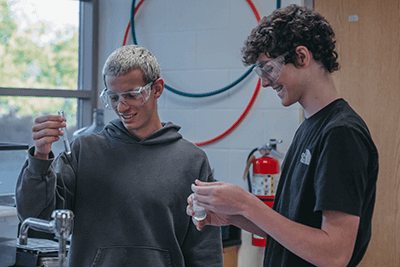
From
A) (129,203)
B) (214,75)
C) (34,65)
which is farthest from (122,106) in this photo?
(34,65)

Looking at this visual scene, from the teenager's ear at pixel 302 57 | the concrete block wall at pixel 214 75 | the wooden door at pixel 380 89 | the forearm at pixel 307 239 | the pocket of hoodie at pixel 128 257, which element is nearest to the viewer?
the forearm at pixel 307 239

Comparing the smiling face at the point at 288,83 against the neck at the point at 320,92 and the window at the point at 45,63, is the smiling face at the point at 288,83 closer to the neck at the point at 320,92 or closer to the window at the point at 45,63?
the neck at the point at 320,92

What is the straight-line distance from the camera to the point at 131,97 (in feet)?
4.78

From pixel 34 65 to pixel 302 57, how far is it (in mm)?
2306

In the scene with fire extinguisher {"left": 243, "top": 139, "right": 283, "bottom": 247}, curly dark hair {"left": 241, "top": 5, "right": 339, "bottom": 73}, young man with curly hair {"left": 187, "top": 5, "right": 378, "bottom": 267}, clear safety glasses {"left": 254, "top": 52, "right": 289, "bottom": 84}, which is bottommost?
fire extinguisher {"left": 243, "top": 139, "right": 283, "bottom": 247}

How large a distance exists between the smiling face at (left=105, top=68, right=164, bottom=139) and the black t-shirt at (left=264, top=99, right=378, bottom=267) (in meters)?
0.57

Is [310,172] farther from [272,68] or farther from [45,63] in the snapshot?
[45,63]

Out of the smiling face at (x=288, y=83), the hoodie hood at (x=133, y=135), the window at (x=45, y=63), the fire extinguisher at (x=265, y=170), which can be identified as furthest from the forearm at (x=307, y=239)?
the window at (x=45, y=63)

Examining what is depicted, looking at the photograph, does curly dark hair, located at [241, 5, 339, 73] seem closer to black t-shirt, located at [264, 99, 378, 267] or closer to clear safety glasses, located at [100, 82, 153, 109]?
black t-shirt, located at [264, 99, 378, 267]

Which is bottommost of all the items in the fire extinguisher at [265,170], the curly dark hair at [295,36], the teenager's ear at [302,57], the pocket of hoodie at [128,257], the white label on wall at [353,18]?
the pocket of hoodie at [128,257]

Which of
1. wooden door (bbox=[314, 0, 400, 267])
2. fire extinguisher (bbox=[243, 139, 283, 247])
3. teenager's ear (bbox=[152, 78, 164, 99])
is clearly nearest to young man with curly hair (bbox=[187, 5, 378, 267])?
teenager's ear (bbox=[152, 78, 164, 99])

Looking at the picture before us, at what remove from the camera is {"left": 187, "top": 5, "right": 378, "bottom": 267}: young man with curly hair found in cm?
95

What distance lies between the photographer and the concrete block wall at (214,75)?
2.63m

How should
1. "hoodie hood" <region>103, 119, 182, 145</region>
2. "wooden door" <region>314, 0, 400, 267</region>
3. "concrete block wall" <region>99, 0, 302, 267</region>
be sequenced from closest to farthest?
"hoodie hood" <region>103, 119, 182, 145</region> < "wooden door" <region>314, 0, 400, 267</region> < "concrete block wall" <region>99, 0, 302, 267</region>
